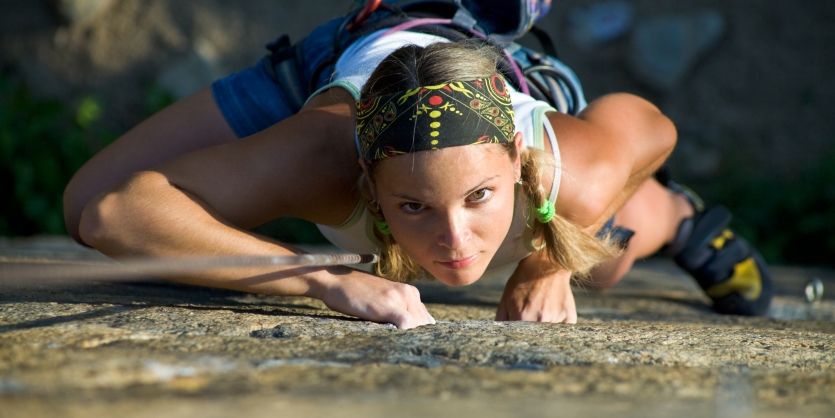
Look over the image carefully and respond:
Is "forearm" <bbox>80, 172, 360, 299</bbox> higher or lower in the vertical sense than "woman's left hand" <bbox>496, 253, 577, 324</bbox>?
higher

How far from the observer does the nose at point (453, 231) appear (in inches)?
61.3

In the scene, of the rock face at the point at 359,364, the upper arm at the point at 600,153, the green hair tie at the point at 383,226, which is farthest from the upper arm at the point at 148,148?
the upper arm at the point at 600,153

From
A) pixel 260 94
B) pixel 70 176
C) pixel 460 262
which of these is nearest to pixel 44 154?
pixel 70 176

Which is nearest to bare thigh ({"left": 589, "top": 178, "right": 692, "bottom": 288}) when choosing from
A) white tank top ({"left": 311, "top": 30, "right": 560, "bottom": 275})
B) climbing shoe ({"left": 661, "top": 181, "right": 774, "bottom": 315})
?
climbing shoe ({"left": 661, "top": 181, "right": 774, "bottom": 315})

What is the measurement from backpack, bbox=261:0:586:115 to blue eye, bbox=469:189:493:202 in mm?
508

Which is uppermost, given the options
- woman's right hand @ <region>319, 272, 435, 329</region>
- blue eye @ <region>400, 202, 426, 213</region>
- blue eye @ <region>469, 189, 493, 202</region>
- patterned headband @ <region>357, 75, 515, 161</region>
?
patterned headband @ <region>357, 75, 515, 161</region>

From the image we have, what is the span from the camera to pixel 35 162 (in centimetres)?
407

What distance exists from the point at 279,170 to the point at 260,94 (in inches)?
22.6

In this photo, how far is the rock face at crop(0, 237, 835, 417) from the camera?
3.03 ft

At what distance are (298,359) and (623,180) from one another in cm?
100

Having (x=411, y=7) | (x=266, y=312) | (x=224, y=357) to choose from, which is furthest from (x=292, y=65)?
(x=224, y=357)

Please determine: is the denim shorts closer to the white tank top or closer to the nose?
the white tank top

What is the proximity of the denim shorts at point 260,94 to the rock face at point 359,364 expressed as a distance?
543 mm

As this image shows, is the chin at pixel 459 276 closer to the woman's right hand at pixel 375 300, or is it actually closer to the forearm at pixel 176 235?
the woman's right hand at pixel 375 300
